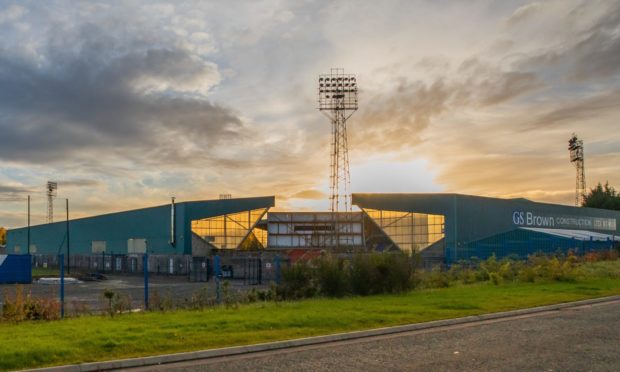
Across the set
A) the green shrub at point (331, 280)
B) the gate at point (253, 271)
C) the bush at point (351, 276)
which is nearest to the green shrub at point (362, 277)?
the bush at point (351, 276)

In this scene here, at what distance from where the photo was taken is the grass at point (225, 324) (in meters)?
11.7

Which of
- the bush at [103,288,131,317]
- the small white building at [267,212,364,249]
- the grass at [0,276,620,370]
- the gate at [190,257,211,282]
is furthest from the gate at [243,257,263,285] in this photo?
the bush at [103,288,131,317]

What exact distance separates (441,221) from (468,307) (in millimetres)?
37804

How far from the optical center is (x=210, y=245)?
5969 centimetres

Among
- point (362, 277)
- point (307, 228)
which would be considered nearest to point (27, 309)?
point (362, 277)

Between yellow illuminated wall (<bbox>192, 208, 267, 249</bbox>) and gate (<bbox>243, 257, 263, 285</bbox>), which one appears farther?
yellow illuminated wall (<bbox>192, 208, 267, 249</bbox>)

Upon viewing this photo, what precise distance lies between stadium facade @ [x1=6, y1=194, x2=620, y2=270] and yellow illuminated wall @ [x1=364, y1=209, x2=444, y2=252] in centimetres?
9

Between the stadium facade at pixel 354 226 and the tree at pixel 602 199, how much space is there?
31.4m

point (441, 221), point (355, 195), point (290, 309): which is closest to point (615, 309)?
point (290, 309)

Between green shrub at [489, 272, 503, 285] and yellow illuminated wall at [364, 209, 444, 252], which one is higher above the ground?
yellow illuminated wall at [364, 209, 444, 252]

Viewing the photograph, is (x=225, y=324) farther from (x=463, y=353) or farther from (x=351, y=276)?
(x=351, y=276)

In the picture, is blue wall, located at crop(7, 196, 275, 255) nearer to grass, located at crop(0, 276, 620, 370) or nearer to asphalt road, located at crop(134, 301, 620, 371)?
grass, located at crop(0, 276, 620, 370)

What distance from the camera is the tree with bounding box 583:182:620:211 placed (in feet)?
332

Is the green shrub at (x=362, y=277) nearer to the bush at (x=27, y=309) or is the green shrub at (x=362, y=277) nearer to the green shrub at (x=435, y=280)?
the green shrub at (x=435, y=280)
